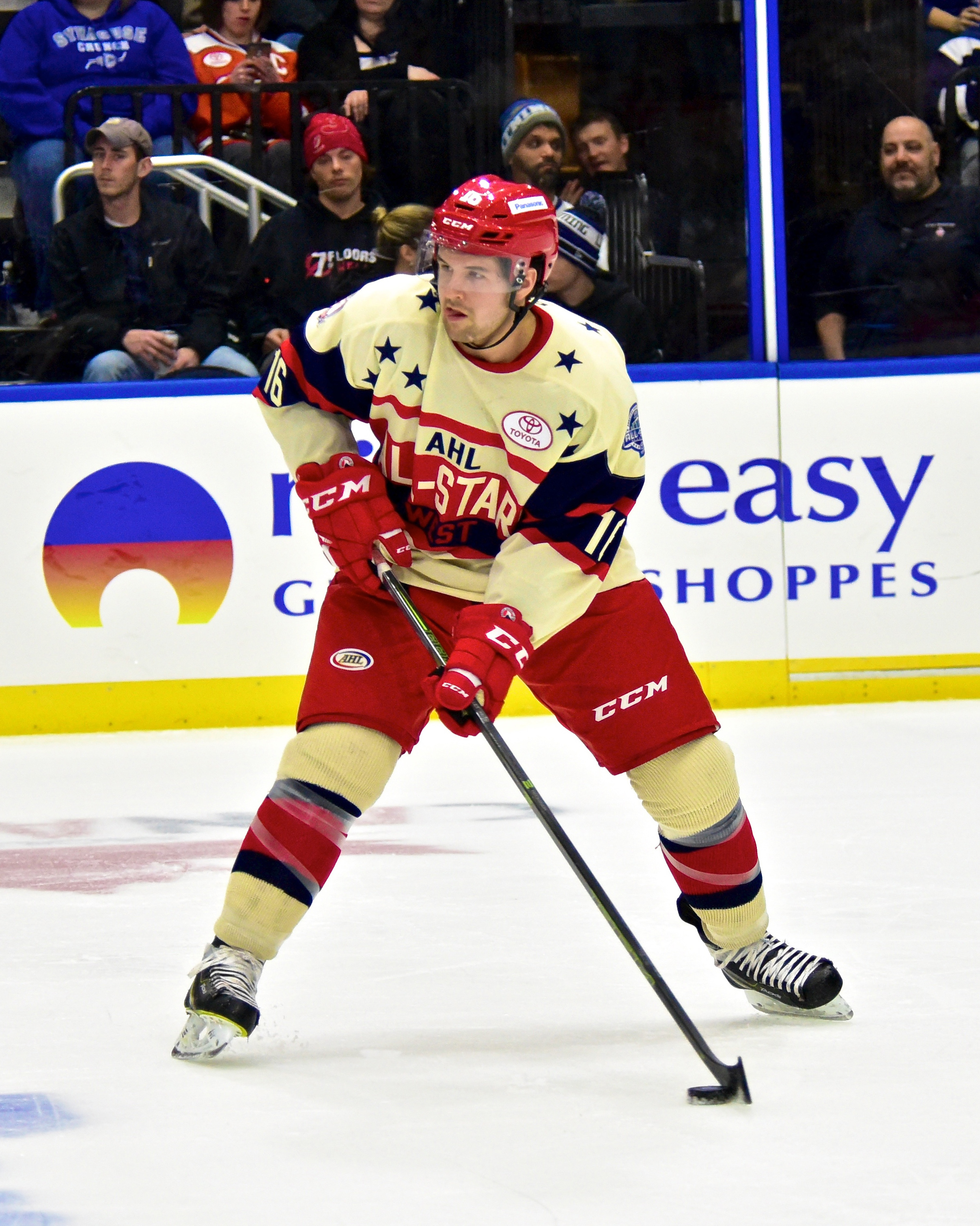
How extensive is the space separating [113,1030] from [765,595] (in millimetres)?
2759

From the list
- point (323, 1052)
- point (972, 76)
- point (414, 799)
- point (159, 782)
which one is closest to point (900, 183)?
point (972, 76)

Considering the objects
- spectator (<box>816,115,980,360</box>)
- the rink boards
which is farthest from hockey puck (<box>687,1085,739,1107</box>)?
spectator (<box>816,115,980,360</box>)

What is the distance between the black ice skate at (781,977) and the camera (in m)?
2.28

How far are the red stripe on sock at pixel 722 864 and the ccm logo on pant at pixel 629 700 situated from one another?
0.21m

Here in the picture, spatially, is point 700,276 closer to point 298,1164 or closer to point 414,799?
point 414,799

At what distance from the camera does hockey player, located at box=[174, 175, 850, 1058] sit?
2166 mm

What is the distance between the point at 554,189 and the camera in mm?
4664

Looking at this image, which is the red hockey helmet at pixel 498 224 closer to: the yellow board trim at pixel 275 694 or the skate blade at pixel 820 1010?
the skate blade at pixel 820 1010

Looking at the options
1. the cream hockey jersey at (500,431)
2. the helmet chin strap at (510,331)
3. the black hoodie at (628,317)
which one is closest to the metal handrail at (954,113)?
the black hoodie at (628,317)

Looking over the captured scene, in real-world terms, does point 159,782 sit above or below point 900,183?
below

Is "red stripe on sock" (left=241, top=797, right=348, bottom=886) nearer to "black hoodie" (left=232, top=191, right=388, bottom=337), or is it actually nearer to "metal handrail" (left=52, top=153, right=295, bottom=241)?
"black hoodie" (left=232, top=191, right=388, bottom=337)

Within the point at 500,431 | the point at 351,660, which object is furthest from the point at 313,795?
the point at 500,431

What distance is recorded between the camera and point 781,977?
90.5 inches

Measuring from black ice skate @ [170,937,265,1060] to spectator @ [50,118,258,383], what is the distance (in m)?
2.69
